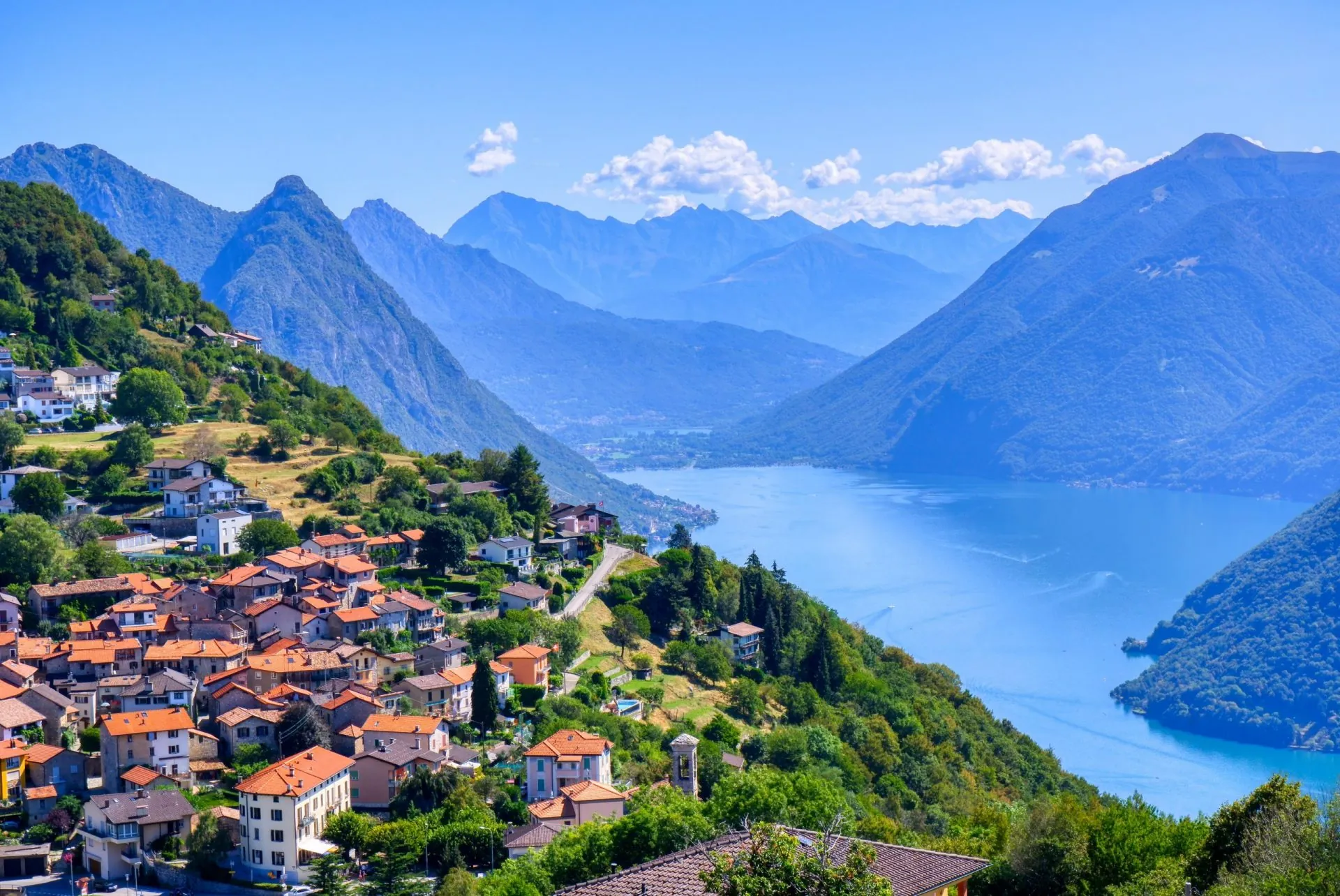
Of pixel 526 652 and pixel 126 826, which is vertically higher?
pixel 526 652

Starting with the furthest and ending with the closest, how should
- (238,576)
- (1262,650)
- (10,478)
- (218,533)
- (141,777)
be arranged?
(1262,650) < (10,478) < (218,533) < (238,576) < (141,777)

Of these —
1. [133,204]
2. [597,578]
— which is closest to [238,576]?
[597,578]

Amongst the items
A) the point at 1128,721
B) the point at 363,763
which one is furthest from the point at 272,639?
the point at 1128,721

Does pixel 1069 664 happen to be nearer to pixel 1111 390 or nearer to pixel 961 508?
pixel 961 508

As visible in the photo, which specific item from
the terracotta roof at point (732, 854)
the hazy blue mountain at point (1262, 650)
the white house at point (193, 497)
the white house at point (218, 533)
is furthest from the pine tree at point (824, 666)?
the terracotta roof at point (732, 854)

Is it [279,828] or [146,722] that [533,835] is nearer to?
[279,828]

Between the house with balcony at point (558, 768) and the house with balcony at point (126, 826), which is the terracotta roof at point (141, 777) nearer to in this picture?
the house with balcony at point (126, 826)

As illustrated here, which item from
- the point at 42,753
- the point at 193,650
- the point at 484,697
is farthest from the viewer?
the point at 484,697

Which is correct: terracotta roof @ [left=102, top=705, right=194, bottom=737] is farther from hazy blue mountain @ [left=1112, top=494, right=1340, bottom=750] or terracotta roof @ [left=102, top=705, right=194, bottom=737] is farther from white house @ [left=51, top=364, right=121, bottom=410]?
hazy blue mountain @ [left=1112, top=494, right=1340, bottom=750]
